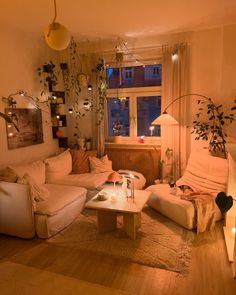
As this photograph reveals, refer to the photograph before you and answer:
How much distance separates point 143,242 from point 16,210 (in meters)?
1.58

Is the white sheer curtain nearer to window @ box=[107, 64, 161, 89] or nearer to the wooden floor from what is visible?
window @ box=[107, 64, 161, 89]

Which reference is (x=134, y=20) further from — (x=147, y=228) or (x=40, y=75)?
(x=147, y=228)

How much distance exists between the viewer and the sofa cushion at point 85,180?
3.66 m

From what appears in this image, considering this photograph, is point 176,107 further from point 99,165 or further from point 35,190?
point 35,190

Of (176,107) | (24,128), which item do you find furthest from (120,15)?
(24,128)

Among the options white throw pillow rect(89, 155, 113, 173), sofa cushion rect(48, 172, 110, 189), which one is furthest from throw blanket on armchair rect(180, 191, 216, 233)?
white throw pillow rect(89, 155, 113, 173)

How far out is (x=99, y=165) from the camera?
419 centimetres

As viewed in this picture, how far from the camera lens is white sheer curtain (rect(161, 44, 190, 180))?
3.95 meters

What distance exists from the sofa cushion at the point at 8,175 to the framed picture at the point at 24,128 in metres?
0.52

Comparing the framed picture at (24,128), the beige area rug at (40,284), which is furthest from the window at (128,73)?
the beige area rug at (40,284)

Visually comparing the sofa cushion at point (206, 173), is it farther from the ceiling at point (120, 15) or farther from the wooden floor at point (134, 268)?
the ceiling at point (120, 15)

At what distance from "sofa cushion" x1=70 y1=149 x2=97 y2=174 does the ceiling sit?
2.05 meters

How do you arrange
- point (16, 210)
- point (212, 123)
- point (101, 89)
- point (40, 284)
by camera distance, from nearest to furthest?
point (40, 284)
point (16, 210)
point (212, 123)
point (101, 89)

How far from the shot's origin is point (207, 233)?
289 centimetres
